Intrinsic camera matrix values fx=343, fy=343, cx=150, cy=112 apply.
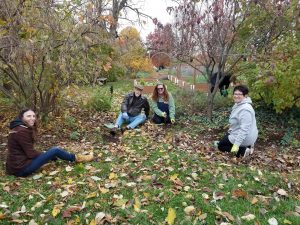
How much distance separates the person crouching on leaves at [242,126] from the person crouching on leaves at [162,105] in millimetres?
2138

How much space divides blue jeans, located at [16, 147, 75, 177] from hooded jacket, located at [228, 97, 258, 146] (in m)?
2.57

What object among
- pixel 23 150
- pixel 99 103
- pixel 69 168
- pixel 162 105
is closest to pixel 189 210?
pixel 69 168

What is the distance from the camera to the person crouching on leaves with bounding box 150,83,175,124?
300 inches

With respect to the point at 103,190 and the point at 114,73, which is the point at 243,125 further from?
the point at 114,73

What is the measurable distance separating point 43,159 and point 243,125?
120 inches

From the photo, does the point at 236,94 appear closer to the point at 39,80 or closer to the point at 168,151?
the point at 168,151

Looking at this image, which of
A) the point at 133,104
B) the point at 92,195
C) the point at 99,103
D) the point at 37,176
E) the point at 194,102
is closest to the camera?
the point at 92,195

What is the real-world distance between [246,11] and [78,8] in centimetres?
348

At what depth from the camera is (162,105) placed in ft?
25.4

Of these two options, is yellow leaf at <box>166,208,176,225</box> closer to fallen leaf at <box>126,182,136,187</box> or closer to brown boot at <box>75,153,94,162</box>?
fallen leaf at <box>126,182,136,187</box>

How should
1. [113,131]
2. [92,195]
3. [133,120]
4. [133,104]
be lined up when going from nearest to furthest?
[92,195] < [113,131] < [133,120] < [133,104]

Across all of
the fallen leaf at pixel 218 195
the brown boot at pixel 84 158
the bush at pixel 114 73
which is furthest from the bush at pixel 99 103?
the bush at pixel 114 73

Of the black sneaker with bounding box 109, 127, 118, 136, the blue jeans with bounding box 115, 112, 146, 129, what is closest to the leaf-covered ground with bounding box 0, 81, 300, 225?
the black sneaker with bounding box 109, 127, 118, 136

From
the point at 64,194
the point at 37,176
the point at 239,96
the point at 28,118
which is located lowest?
the point at 37,176
